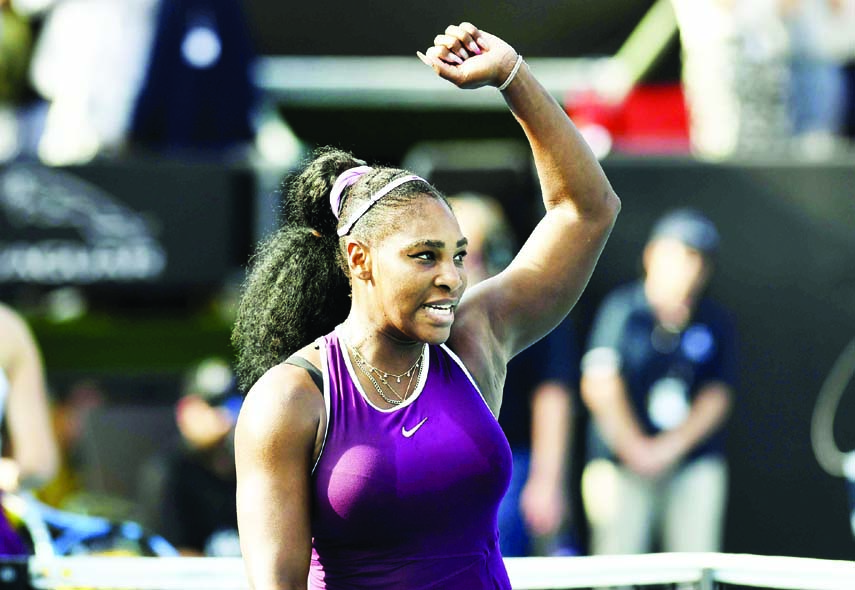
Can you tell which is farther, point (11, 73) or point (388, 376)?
point (11, 73)

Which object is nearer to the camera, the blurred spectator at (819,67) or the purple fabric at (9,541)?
the purple fabric at (9,541)

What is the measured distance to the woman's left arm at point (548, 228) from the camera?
9.35 ft

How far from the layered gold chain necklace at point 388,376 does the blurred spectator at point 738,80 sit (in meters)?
4.47

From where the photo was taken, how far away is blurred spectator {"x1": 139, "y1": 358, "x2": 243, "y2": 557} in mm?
6277

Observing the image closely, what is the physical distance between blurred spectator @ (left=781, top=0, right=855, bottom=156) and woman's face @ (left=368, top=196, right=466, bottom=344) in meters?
4.83

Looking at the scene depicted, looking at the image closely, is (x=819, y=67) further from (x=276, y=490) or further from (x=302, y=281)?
(x=276, y=490)

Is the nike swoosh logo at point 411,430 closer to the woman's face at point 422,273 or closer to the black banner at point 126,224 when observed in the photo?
the woman's face at point 422,273

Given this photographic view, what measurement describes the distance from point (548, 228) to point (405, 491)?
28.4 inches

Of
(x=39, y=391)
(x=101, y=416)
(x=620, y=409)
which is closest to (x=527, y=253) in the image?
(x=39, y=391)

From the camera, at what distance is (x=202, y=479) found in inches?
252

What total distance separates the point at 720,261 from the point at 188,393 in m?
2.62

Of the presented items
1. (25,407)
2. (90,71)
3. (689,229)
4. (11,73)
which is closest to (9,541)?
(25,407)

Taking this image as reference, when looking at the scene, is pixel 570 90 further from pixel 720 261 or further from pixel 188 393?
pixel 188 393

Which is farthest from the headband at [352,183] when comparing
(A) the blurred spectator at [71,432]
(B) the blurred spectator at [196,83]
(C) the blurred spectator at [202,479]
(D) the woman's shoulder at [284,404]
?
(A) the blurred spectator at [71,432]
